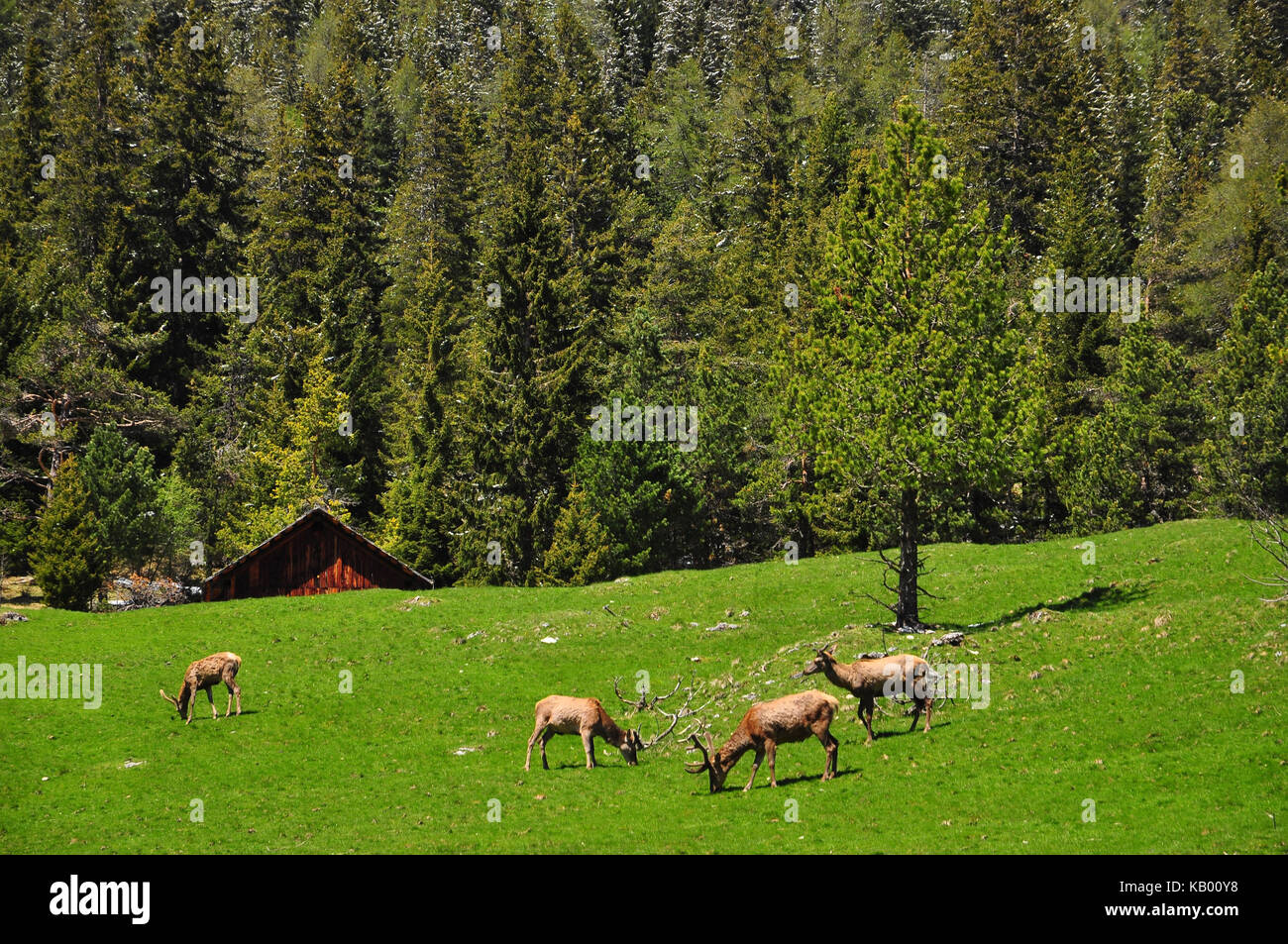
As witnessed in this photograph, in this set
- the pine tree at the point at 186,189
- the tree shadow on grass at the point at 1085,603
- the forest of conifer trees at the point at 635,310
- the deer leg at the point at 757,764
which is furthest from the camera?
the pine tree at the point at 186,189

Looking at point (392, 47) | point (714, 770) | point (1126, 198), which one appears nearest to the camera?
point (714, 770)

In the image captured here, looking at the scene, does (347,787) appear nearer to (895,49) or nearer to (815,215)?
(815,215)

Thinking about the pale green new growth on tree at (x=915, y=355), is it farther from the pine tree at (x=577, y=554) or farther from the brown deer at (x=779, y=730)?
the pine tree at (x=577, y=554)

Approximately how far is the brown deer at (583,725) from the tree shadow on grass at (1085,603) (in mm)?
12777

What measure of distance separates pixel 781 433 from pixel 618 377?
27141 mm

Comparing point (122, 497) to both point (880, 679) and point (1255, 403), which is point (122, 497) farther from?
point (1255, 403)

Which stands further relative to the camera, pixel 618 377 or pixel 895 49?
pixel 895 49

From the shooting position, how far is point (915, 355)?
36906mm

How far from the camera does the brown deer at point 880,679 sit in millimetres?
27281

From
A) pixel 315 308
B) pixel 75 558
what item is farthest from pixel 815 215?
pixel 75 558

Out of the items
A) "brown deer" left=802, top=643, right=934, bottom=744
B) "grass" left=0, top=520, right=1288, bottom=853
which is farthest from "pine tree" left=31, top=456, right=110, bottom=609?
"brown deer" left=802, top=643, right=934, bottom=744

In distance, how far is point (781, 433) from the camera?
4716 cm

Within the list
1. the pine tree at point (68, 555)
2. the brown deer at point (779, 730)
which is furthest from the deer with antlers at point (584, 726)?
the pine tree at point (68, 555)

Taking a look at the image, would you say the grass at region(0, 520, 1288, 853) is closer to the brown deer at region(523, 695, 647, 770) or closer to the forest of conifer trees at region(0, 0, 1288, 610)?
the brown deer at region(523, 695, 647, 770)
